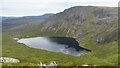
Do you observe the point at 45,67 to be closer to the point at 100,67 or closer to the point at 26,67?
the point at 26,67

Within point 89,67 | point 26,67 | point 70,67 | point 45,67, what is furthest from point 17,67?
point 89,67

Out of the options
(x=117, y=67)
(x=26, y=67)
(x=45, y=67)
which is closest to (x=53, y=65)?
(x=45, y=67)

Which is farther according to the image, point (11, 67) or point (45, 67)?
point (11, 67)

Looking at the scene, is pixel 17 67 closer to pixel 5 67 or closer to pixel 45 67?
pixel 5 67

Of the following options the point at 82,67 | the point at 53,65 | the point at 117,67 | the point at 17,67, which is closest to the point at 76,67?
the point at 82,67

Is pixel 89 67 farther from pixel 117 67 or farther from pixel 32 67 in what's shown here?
pixel 32 67

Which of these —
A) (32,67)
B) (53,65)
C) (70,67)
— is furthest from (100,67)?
(32,67)
